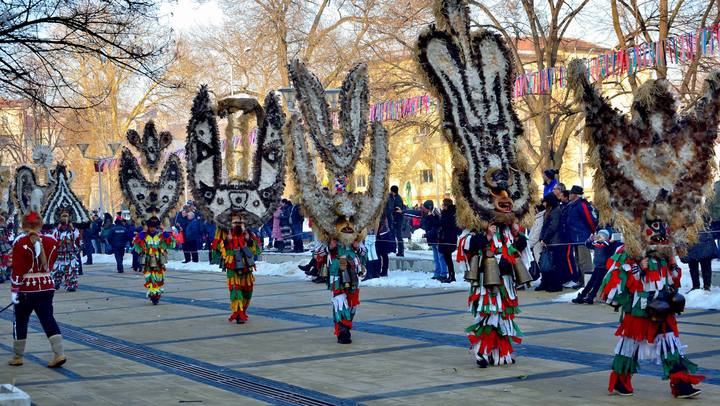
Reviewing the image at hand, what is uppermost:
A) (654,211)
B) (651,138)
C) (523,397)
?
(651,138)

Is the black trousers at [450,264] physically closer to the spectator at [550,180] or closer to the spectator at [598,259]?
the spectator at [550,180]

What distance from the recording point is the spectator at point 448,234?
20.8 m

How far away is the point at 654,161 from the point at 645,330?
1.48 m

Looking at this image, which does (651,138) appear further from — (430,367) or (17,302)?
(17,302)

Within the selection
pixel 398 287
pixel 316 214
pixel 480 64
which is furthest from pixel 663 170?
pixel 398 287

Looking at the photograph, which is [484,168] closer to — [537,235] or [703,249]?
[703,249]

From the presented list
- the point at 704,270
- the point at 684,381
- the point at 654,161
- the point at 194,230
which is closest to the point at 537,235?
the point at 704,270

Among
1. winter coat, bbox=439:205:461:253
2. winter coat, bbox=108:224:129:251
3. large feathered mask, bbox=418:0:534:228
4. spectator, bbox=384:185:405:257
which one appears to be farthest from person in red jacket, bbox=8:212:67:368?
winter coat, bbox=108:224:129:251

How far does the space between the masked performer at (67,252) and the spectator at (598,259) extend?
12106 millimetres

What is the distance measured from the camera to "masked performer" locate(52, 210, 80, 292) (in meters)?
23.2

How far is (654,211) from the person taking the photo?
902cm

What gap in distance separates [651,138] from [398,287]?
1241 cm

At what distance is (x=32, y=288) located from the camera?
38.8 ft

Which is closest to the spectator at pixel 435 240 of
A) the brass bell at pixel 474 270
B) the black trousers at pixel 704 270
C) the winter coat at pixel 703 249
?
the black trousers at pixel 704 270
